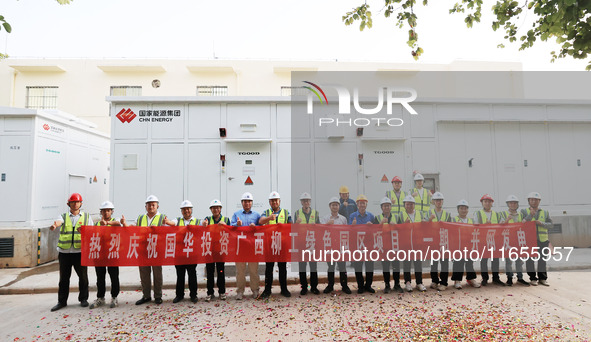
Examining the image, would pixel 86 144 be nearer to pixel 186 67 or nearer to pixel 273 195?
pixel 273 195

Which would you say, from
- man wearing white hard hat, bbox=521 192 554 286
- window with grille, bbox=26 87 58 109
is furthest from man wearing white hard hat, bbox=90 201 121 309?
window with grille, bbox=26 87 58 109

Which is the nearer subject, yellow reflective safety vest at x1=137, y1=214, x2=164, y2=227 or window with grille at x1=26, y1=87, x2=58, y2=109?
yellow reflective safety vest at x1=137, y1=214, x2=164, y2=227

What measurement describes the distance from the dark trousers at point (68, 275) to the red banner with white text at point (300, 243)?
0.21 m

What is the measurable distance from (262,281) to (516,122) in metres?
7.89

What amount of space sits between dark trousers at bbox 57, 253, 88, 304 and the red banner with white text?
212mm

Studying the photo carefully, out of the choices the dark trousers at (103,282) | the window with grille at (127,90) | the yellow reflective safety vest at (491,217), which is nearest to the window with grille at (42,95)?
the window with grille at (127,90)

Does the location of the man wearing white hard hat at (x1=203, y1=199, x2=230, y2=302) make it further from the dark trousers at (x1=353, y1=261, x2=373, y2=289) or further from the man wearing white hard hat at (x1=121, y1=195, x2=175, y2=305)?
the dark trousers at (x1=353, y1=261, x2=373, y2=289)

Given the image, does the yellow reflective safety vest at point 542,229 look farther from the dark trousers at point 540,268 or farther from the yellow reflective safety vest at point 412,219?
the yellow reflective safety vest at point 412,219

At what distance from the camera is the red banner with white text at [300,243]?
549 cm

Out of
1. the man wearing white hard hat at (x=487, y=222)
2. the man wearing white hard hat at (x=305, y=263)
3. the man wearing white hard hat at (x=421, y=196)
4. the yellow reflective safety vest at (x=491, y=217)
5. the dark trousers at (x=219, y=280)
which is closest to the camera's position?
the dark trousers at (x=219, y=280)

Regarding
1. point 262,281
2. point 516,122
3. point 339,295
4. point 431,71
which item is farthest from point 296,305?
point 431,71

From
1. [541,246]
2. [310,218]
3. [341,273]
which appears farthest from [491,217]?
[310,218]

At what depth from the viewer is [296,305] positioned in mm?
5184

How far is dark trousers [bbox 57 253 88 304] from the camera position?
210 inches
